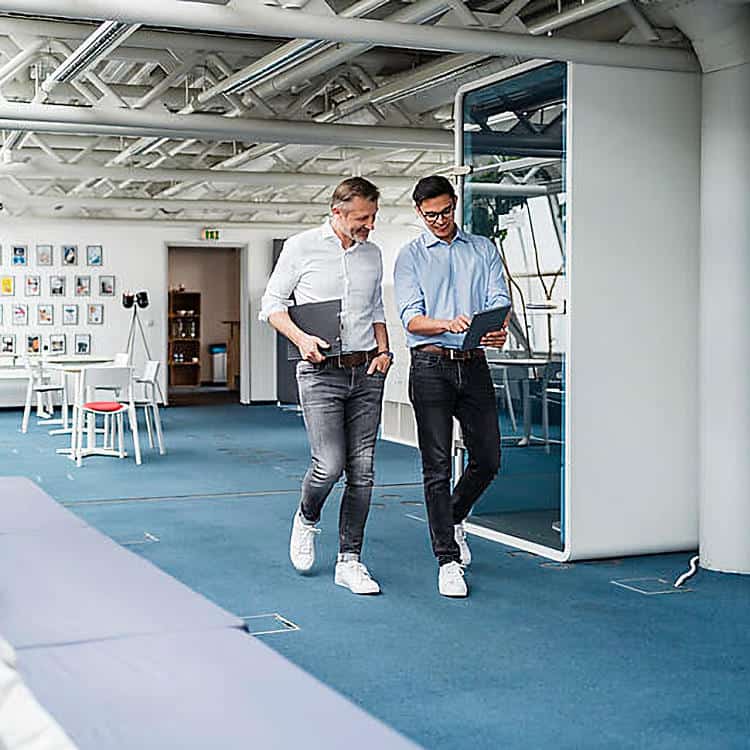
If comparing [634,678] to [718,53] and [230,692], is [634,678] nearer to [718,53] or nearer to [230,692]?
[230,692]

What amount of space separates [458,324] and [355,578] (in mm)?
1202

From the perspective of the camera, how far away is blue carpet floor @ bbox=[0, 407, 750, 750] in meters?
3.76

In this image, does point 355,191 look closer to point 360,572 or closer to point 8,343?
point 360,572

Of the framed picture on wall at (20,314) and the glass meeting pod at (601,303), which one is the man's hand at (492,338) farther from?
the framed picture on wall at (20,314)

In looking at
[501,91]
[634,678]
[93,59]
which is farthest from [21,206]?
[634,678]

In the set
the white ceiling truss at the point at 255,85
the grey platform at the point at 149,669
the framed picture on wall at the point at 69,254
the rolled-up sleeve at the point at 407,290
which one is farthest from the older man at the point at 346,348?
the framed picture on wall at the point at 69,254

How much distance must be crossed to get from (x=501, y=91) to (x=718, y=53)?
3.93ft

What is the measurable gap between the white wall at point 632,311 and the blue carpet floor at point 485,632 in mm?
324

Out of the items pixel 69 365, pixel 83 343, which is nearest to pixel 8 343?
pixel 83 343

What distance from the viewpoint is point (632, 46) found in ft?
20.5

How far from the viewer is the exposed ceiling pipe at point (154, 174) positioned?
45.3 feet

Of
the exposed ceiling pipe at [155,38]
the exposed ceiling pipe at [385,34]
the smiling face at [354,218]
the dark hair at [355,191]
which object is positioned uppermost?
the exposed ceiling pipe at [155,38]

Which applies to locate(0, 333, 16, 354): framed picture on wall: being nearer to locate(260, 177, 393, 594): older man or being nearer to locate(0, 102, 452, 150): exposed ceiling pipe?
locate(0, 102, 452, 150): exposed ceiling pipe

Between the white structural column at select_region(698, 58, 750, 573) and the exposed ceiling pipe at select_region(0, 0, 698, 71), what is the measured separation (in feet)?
1.20
